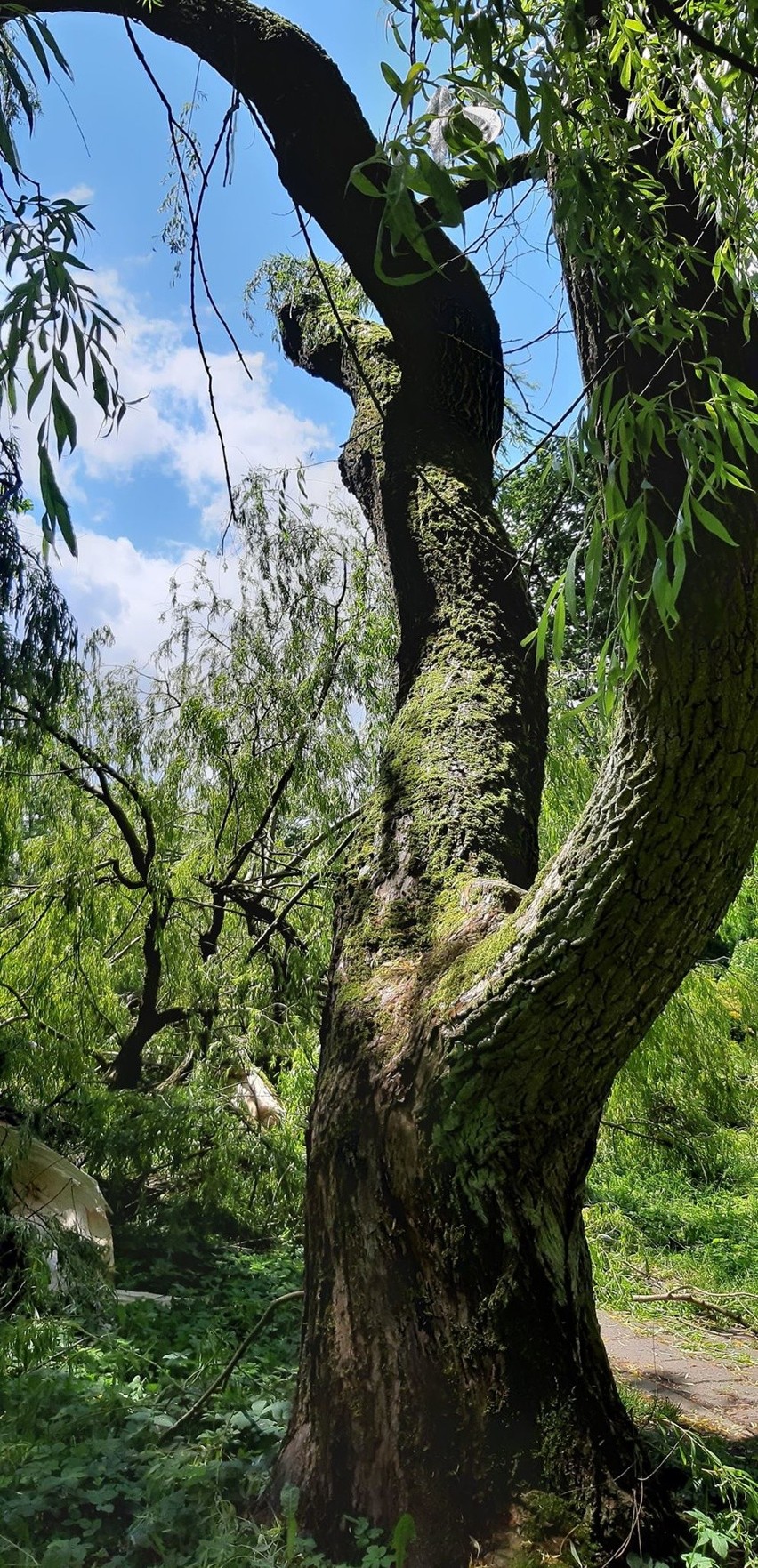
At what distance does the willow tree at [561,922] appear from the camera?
1.43m

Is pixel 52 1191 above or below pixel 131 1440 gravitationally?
above

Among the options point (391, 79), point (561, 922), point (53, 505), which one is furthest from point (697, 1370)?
point (391, 79)

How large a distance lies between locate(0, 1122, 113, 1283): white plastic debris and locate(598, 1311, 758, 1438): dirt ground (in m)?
1.74

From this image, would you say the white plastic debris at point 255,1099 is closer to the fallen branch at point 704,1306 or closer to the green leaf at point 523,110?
the fallen branch at point 704,1306

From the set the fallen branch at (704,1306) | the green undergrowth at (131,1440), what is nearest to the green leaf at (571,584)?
the green undergrowth at (131,1440)

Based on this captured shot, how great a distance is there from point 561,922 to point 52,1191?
2883 millimetres

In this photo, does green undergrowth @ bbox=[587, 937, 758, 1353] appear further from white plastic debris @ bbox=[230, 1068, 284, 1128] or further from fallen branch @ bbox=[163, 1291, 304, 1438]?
fallen branch @ bbox=[163, 1291, 304, 1438]

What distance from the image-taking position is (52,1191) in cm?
387

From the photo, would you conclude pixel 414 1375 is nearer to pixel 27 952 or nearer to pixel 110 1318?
pixel 110 1318

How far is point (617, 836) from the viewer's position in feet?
5.49

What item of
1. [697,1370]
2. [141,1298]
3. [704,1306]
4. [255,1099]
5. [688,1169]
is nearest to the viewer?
[697,1370]

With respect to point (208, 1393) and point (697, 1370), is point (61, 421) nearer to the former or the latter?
point (208, 1393)

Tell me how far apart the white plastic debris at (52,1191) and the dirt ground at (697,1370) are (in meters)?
1.74

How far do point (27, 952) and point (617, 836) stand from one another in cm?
366
